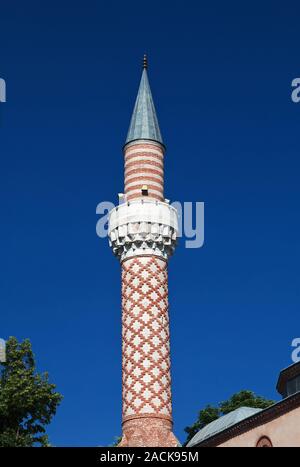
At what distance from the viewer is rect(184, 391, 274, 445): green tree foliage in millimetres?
42844

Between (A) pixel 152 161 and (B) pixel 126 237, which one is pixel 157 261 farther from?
(A) pixel 152 161

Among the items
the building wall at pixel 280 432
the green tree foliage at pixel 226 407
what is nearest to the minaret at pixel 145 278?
the building wall at pixel 280 432

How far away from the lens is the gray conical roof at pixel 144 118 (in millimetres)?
33188

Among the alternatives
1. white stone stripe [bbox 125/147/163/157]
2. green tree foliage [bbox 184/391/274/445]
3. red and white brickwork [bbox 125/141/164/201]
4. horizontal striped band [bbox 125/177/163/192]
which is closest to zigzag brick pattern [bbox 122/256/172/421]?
red and white brickwork [bbox 125/141/164/201]

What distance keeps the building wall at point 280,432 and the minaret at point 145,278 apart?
3942 millimetres

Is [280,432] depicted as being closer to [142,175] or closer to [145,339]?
[145,339]

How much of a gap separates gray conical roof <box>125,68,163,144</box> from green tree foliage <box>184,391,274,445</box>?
1504cm

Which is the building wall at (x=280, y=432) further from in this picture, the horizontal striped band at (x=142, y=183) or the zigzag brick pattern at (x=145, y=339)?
the horizontal striped band at (x=142, y=183)

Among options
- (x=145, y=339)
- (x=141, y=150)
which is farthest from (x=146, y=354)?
(x=141, y=150)

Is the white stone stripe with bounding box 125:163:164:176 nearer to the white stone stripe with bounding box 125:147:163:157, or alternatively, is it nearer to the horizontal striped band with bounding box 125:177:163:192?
the horizontal striped band with bounding box 125:177:163:192

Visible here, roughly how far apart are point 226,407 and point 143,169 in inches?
611

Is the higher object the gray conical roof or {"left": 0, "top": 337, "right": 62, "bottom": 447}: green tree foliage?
the gray conical roof
